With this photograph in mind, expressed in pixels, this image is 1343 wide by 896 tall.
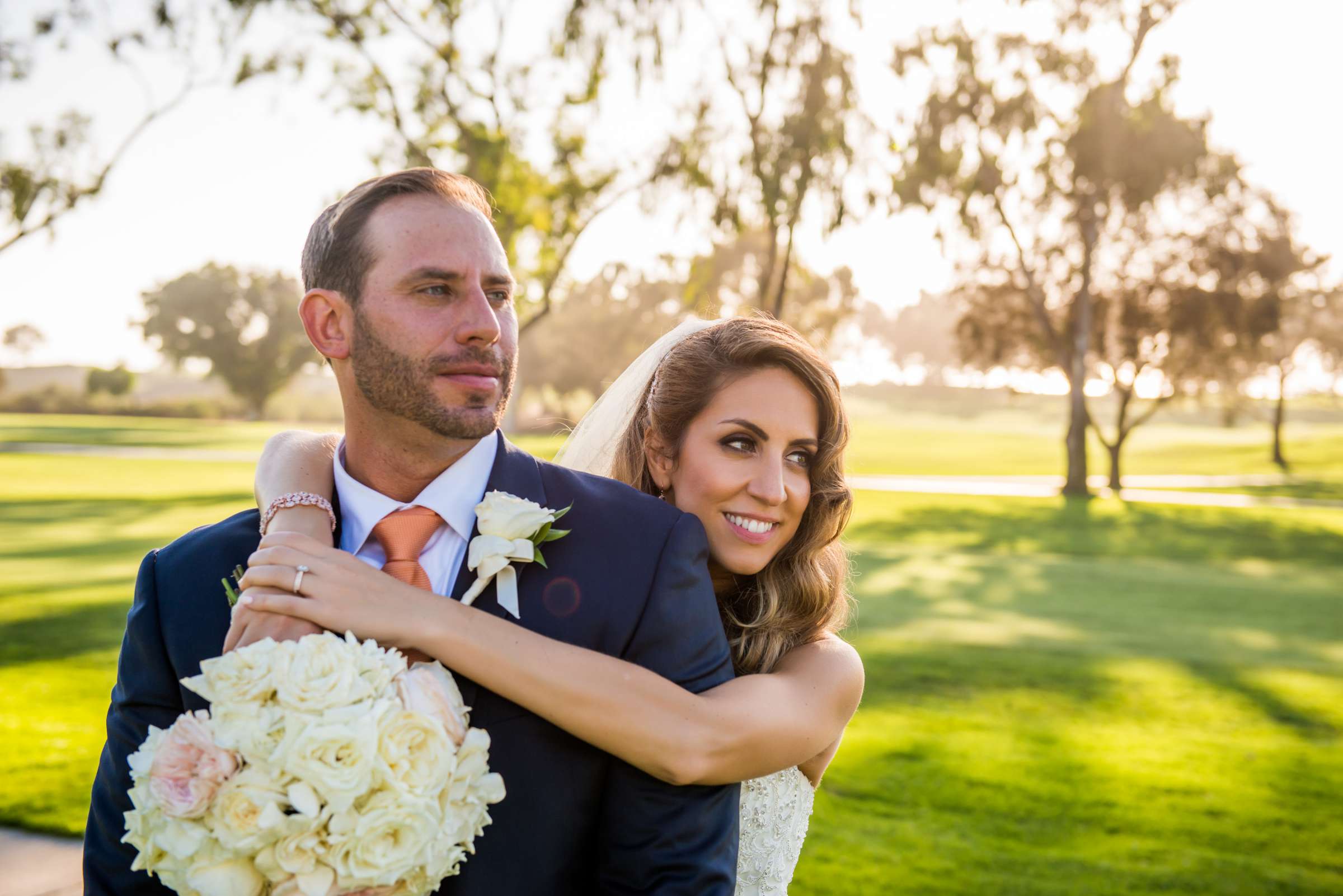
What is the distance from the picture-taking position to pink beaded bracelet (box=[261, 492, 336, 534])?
2.64 metres

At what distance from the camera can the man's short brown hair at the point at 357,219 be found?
8.68 feet

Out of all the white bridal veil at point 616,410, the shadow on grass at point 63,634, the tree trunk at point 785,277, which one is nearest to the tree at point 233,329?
the tree trunk at point 785,277

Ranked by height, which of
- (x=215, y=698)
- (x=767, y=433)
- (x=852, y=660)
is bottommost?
(x=852, y=660)

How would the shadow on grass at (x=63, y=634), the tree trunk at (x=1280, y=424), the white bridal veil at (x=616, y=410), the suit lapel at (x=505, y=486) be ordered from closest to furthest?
the suit lapel at (x=505, y=486)
the white bridal veil at (x=616, y=410)
the shadow on grass at (x=63, y=634)
the tree trunk at (x=1280, y=424)

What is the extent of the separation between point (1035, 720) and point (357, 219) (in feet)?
25.8

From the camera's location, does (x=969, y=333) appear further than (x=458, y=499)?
Yes

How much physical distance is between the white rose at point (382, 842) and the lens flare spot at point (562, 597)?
673 millimetres

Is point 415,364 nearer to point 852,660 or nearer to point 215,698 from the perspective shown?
point 215,698

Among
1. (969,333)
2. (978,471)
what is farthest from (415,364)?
(978,471)

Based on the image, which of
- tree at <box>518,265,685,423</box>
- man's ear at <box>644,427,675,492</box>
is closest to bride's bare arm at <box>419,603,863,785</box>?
man's ear at <box>644,427,675,492</box>

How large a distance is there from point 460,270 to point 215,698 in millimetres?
1103

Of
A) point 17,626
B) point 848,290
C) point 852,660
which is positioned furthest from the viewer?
point 848,290

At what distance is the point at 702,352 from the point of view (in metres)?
3.75

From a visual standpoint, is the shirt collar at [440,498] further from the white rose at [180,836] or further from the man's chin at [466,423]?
the white rose at [180,836]
